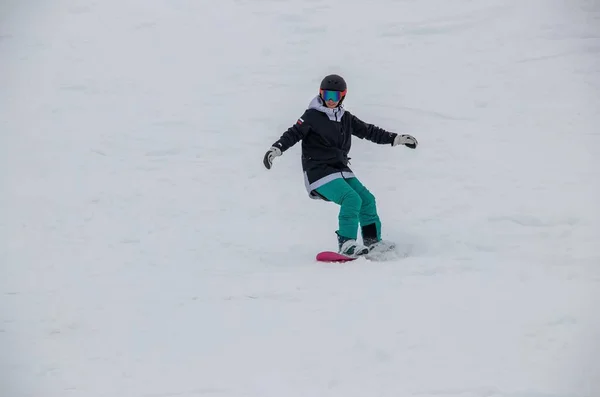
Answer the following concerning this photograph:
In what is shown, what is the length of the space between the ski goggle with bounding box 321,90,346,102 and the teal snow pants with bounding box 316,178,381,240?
0.80 m

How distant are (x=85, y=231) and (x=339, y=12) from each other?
7614 mm

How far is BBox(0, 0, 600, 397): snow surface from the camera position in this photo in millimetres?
4336

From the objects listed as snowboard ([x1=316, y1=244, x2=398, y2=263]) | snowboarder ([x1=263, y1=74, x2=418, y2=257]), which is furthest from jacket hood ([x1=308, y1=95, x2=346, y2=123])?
snowboard ([x1=316, y1=244, x2=398, y2=263])

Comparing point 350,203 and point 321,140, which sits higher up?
point 321,140

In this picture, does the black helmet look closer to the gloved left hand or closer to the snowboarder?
the snowboarder

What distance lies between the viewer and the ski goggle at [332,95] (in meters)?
6.75

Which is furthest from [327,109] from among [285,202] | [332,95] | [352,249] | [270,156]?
[285,202]

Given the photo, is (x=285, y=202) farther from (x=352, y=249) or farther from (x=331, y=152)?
(x=352, y=249)

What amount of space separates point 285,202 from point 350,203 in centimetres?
228

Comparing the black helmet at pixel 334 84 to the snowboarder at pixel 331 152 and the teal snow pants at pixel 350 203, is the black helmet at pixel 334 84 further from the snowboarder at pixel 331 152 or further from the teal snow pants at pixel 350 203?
the teal snow pants at pixel 350 203

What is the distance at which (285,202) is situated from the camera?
8.74 meters

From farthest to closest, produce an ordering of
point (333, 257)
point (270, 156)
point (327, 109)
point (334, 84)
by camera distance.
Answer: point (327, 109)
point (334, 84)
point (270, 156)
point (333, 257)

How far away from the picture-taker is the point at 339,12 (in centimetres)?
1341

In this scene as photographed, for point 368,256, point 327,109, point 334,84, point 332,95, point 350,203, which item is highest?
point 334,84
